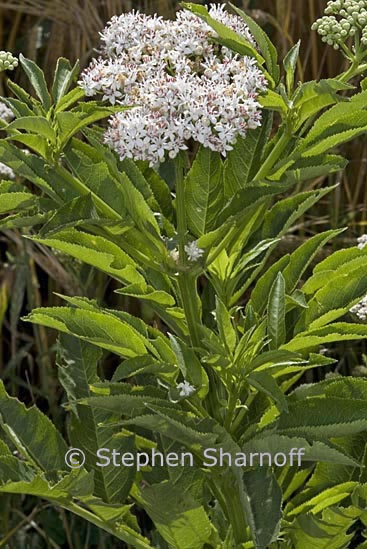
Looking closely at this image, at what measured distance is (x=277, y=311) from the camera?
1.39 m

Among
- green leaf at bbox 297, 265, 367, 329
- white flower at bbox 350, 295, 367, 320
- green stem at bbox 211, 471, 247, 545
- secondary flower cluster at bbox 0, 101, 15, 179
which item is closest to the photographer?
green leaf at bbox 297, 265, 367, 329

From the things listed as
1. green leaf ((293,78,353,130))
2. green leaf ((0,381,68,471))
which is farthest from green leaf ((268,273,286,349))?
green leaf ((0,381,68,471))

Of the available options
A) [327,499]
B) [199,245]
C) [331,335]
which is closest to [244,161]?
[199,245]

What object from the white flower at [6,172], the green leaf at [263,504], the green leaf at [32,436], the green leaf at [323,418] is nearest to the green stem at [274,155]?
the green leaf at [323,418]

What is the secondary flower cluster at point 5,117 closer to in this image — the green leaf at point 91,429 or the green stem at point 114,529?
the green leaf at point 91,429

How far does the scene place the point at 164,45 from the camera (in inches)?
53.6

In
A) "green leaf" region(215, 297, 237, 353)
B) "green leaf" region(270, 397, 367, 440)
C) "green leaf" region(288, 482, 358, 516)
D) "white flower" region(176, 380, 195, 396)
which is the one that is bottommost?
"green leaf" region(288, 482, 358, 516)

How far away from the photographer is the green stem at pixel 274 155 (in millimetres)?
1388

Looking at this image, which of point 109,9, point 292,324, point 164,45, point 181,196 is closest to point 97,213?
point 181,196

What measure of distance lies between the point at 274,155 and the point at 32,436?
631mm

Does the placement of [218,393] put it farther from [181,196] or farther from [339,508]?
[181,196]

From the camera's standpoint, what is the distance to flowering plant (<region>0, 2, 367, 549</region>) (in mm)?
1314

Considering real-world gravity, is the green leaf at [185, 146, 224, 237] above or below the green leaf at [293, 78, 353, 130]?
below

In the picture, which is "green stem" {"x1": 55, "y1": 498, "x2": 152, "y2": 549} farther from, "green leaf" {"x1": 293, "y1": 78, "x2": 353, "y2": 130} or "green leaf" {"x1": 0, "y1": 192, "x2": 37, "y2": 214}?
"green leaf" {"x1": 293, "y1": 78, "x2": 353, "y2": 130}
